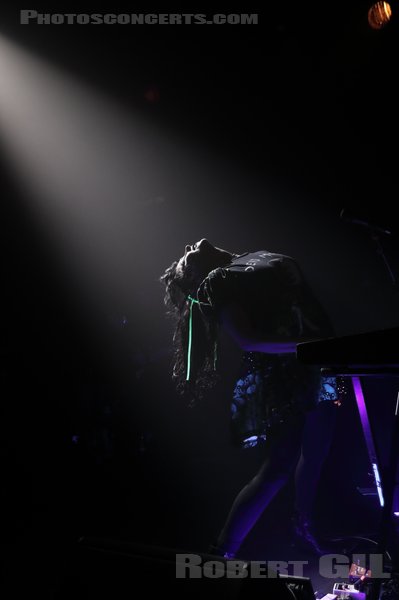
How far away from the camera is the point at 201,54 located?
3922 mm

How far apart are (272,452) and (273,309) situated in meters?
0.61

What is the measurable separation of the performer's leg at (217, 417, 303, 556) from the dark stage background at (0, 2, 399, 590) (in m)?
1.43

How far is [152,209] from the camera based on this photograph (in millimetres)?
4223

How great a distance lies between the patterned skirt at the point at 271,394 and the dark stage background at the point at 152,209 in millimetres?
1255

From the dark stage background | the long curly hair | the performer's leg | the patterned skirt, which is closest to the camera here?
the performer's leg

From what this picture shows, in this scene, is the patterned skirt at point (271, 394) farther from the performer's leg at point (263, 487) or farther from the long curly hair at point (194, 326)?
the long curly hair at point (194, 326)

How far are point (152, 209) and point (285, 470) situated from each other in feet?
9.18

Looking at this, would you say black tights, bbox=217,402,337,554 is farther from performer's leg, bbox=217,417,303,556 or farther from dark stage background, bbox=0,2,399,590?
dark stage background, bbox=0,2,399,590

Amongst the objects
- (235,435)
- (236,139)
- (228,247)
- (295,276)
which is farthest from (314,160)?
(235,435)

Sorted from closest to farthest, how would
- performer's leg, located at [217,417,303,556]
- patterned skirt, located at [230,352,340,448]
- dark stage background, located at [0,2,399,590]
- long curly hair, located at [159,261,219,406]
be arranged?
performer's leg, located at [217,417,303,556]
patterned skirt, located at [230,352,340,448]
long curly hair, located at [159,261,219,406]
dark stage background, located at [0,2,399,590]

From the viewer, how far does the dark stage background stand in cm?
365

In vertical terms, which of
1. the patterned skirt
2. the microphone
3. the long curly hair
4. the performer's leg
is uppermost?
the microphone

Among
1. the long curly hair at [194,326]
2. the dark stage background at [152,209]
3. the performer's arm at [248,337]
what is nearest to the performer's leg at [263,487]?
the performer's arm at [248,337]

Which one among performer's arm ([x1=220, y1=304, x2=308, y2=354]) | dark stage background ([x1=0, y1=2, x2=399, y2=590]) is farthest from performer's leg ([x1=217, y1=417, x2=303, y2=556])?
dark stage background ([x1=0, y1=2, x2=399, y2=590])
